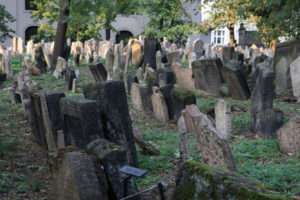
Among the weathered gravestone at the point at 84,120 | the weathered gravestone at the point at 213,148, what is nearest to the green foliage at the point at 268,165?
the weathered gravestone at the point at 213,148

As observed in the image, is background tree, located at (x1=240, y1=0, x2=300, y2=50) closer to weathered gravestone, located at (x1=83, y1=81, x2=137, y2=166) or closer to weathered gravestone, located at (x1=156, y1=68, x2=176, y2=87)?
weathered gravestone, located at (x1=156, y1=68, x2=176, y2=87)

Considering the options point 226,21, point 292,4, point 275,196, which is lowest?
point 275,196

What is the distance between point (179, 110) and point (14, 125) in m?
3.86

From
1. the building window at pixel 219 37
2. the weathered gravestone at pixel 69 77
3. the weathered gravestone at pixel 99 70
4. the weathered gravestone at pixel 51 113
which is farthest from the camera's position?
the building window at pixel 219 37

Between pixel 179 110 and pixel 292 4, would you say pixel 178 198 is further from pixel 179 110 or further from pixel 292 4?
pixel 292 4

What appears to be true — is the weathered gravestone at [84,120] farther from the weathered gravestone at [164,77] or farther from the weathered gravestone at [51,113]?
the weathered gravestone at [164,77]

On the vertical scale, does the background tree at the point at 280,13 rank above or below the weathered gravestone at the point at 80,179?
above

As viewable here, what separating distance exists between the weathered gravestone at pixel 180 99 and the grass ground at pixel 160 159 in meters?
0.40

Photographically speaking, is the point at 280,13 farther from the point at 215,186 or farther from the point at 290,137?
the point at 215,186

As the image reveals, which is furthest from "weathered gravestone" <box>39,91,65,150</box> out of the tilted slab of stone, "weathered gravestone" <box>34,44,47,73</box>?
"weathered gravestone" <box>34,44,47,73</box>

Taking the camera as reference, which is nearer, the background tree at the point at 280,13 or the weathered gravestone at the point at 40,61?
the background tree at the point at 280,13

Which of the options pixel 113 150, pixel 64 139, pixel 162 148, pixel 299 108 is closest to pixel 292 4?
pixel 299 108

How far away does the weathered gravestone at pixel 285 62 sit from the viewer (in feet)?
39.2

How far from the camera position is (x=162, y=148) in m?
6.84
